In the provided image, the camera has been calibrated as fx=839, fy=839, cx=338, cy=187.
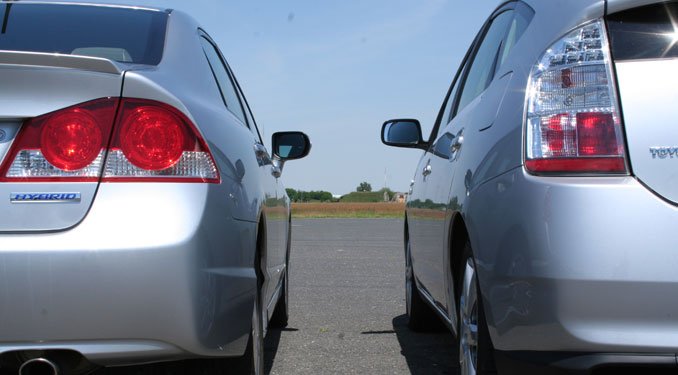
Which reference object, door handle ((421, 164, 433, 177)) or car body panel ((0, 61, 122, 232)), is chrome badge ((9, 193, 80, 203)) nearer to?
car body panel ((0, 61, 122, 232))

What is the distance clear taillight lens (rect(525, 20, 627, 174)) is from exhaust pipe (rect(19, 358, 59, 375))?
4.84 ft

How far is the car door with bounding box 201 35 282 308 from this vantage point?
3799 millimetres

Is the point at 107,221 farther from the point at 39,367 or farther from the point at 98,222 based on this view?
the point at 39,367

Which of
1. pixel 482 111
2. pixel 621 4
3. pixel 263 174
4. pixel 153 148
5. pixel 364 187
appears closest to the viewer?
pixel 621 4

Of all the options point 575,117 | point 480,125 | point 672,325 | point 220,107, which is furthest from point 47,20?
point 672,325

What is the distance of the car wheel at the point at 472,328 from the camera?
282 centimetres

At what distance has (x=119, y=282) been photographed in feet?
7.65

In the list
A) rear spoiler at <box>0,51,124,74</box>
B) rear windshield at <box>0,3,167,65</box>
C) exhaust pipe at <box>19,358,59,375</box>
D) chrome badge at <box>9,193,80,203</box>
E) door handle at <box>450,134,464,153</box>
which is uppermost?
rear windshield at <box>0,3,167,65</box>

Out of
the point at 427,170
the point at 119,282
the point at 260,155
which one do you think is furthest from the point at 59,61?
the point at 427,170

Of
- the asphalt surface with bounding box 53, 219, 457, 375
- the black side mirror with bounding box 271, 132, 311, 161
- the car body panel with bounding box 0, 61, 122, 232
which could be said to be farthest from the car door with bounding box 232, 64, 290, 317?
the car body panel with bounding box 0, 61, 122, 232

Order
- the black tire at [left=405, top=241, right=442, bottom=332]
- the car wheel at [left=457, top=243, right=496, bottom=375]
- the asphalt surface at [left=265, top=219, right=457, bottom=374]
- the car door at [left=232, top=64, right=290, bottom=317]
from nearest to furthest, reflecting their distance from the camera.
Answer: the car wheel at [left=457, top=243, right=496, bottom=375]
the car door at [left=232, top=64, right=290, bottom=317]
the asphalt surface at [left=265, top=219, right=457, bottom=374]
the black tire at [left=405, top=241, right=442, bottom=332]

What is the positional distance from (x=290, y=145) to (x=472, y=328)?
2576 mm

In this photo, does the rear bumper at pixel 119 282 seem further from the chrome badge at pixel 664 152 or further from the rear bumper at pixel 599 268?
the chrome badge at pixel 664 152

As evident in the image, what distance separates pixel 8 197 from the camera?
2.35 meters
